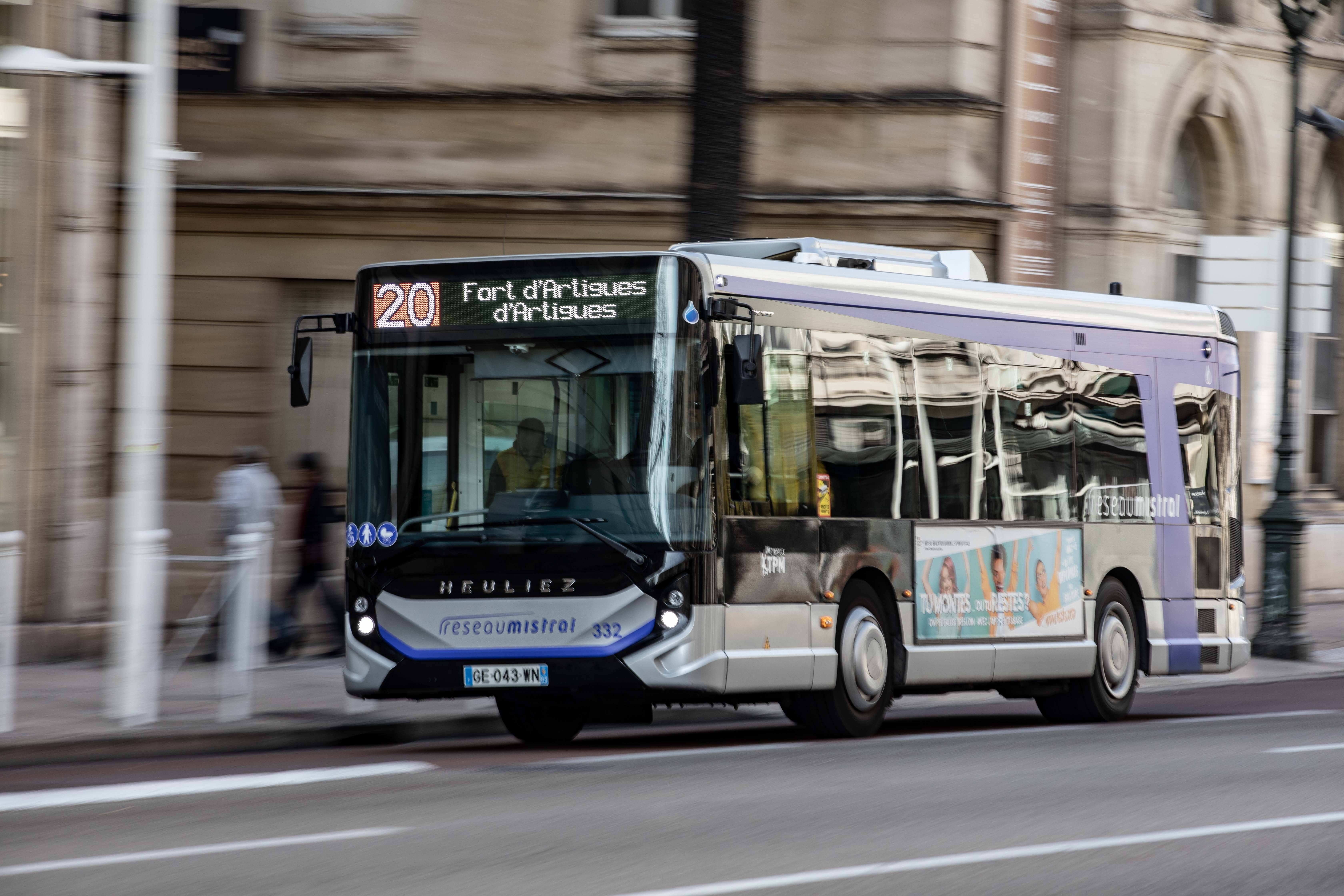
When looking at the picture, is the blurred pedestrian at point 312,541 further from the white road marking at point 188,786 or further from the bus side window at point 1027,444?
the white road marking at point 188,786

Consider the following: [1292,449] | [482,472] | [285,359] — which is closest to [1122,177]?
[1292,449]

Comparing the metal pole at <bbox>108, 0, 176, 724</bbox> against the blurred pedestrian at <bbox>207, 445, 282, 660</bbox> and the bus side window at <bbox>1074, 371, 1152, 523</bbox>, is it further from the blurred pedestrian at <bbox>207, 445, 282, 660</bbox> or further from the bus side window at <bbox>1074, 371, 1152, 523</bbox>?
the bus side window at <bbox>1074, 371, 1152, 523</bbox>

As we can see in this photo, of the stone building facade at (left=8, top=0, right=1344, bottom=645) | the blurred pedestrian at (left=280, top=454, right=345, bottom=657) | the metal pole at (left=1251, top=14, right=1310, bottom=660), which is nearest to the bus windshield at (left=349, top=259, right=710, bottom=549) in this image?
the blurred pedestrian at (left=280, top=454, right=345, bottom=657)

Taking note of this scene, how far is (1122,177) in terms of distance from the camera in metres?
22.8

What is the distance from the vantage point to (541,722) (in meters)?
12.0

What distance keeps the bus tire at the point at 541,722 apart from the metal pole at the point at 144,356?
7.14ft

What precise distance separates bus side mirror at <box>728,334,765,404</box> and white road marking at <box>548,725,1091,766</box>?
1926 mm

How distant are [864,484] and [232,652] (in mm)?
3943

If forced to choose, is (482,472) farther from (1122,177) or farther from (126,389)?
(1122,177)

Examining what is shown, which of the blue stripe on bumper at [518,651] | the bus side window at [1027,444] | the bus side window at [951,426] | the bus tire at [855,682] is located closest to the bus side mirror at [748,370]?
the blue stripe on bumper at [518,651]

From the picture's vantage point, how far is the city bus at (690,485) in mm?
10602

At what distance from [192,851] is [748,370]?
4355mm

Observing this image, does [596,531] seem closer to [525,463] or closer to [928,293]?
[525,463]

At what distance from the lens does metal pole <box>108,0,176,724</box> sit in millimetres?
11734
